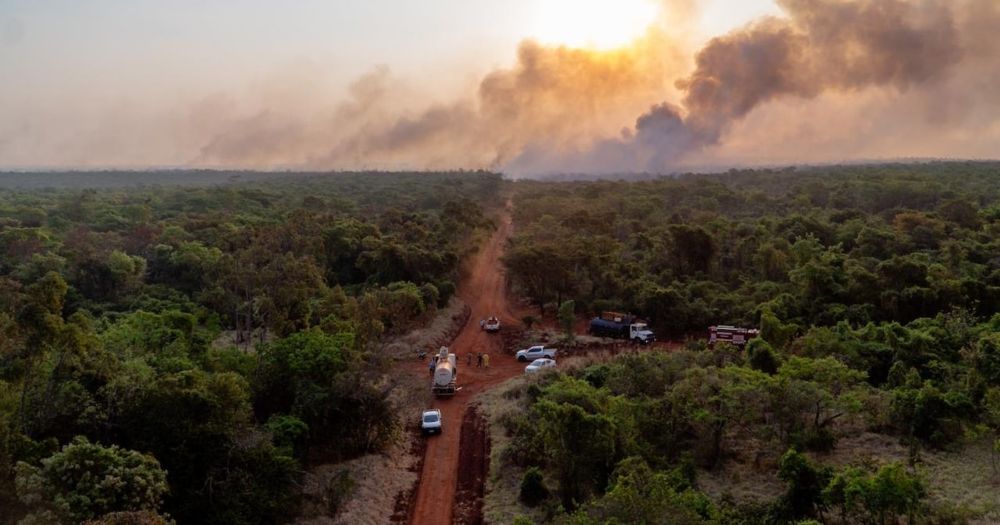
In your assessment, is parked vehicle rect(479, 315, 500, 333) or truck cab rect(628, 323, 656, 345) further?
parked vehicle rect(479, 315, 500, 333)

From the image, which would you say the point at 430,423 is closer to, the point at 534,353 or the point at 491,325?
the point at 534,353

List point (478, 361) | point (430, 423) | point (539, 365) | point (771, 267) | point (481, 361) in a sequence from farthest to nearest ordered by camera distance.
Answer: point (771, 267) < point (481, 361) < point (478, 361) < point (539, 365) < point (430, 423)

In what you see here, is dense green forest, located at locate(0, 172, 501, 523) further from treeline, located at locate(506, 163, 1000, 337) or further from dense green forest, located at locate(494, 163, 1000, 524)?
treeline, located at locate(506, 163, 1000, 337)

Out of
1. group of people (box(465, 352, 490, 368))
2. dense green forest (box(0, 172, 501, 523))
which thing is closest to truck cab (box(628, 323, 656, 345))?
group of people (box(465, 352, 490, 368))

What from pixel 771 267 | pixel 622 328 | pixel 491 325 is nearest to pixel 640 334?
pixel 622 328

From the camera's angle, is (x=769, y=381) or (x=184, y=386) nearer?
(x=184, y=386)

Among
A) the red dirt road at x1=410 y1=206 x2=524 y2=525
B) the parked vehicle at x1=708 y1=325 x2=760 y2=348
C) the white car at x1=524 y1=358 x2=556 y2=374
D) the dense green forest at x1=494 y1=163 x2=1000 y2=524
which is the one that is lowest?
the red dirt road at x1=410 y1=206 x2=524 y2=525

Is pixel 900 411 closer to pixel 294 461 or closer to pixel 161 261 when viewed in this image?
pixel 294 461

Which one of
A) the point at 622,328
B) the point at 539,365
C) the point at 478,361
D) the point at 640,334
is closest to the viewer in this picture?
the point at 539,365

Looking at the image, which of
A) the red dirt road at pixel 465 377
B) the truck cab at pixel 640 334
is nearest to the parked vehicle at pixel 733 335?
the truck cab at pixel 640 334
